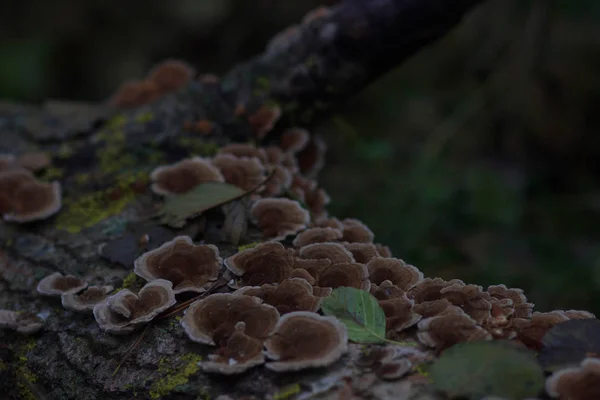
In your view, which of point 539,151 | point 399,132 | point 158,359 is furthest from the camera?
point 399,132

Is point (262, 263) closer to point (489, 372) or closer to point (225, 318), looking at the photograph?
point (225, 318)

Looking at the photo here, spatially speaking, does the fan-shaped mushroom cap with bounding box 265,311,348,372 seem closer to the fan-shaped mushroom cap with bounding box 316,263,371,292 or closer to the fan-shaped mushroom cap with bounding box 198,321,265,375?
the fan-shaped mushroom cap with bounding box 198,321,265,375

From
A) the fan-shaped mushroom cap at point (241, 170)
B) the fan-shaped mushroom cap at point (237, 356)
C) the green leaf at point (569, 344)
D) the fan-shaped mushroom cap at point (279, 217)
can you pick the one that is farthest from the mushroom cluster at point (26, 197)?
the green leaf at point (569, 344)

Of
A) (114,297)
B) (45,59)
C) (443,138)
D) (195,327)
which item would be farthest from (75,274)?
(45,59)

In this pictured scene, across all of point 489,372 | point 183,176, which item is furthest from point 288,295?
point 183,176

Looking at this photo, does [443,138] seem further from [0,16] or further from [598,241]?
[0,16]

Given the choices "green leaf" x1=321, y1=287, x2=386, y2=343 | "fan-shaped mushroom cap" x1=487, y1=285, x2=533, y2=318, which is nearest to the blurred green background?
"fan-shaped mushroom cap" x1=487, y1=285, x2=533, y2=318

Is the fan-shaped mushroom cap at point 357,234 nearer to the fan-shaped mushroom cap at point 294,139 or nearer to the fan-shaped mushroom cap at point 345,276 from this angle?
the fan-shaped mushroom cap at point 345,276
